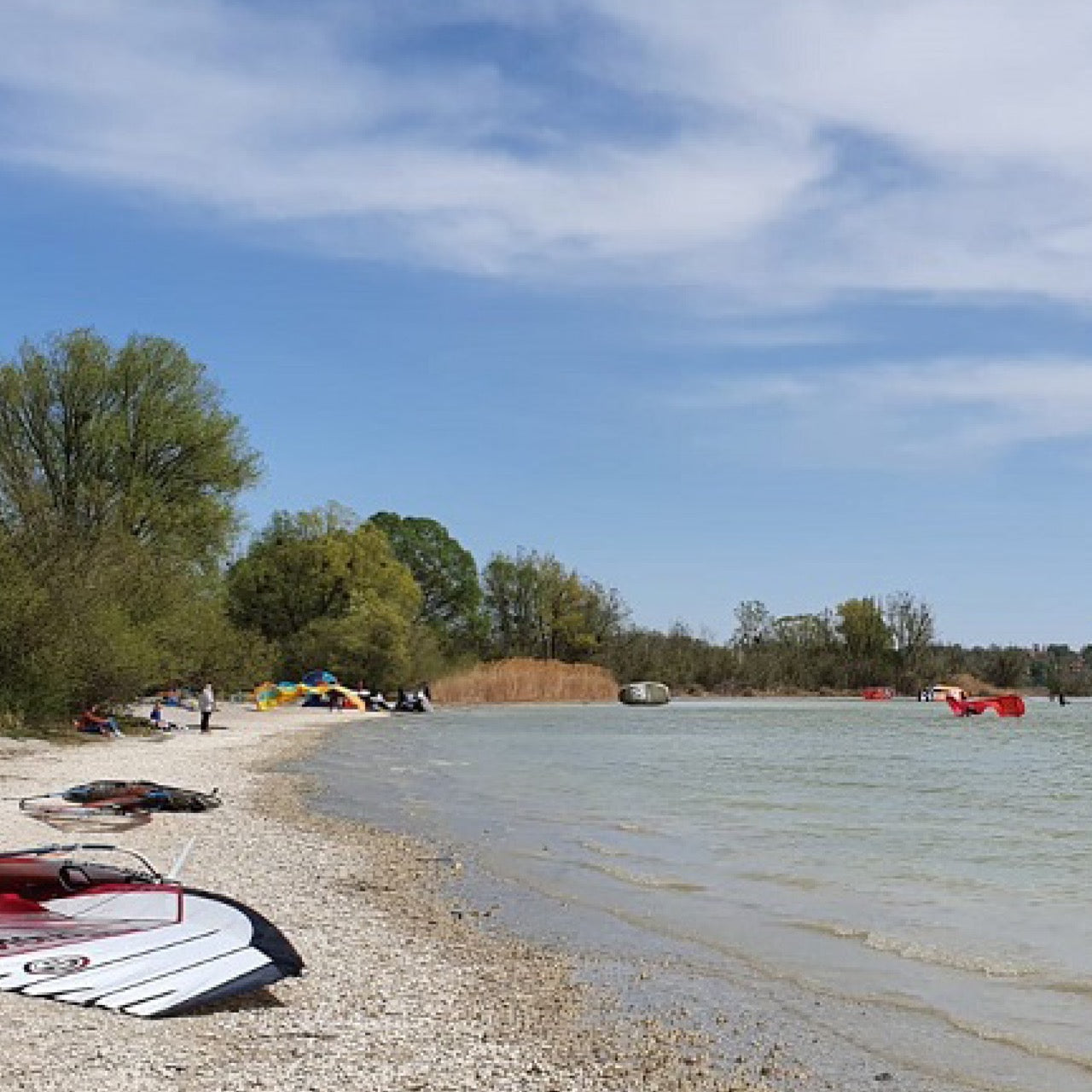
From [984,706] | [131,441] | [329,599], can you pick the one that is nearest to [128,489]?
Result: [131,441]

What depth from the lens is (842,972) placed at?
33.5ft

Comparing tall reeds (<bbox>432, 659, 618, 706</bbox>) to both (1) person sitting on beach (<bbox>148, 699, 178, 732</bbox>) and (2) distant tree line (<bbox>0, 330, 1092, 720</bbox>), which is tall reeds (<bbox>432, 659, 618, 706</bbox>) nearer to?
(2) distant tree line (<bbox>0, 330, 1092, 720</bbox>)

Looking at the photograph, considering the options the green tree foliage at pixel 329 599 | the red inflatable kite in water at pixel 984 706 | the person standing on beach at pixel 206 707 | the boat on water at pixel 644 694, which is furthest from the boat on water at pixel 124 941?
the boat on water at pixel 644 694

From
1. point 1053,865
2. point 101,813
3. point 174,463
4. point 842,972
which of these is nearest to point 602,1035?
point 842,972

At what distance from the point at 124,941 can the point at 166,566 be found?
113 feet

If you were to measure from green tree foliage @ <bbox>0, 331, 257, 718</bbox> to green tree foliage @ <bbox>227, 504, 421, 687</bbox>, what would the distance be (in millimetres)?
27773

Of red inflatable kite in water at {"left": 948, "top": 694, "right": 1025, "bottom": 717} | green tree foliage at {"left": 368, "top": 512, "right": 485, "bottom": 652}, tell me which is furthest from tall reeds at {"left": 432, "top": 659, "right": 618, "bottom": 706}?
red inflatable kite in water at {"left": 948, "top": 694, "right": 1025, "bottom": 717}

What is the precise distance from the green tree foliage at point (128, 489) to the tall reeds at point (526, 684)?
1349 inches

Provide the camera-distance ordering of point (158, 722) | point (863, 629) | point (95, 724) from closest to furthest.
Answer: point (95, 724) → point (158, 722) → point (863, 629)

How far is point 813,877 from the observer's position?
51.1ft

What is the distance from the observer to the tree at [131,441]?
1859 inches

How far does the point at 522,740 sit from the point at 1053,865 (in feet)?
91.1

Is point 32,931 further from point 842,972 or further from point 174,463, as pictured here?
point 174,463

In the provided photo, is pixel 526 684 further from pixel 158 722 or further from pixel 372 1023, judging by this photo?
pixel 372 1023
